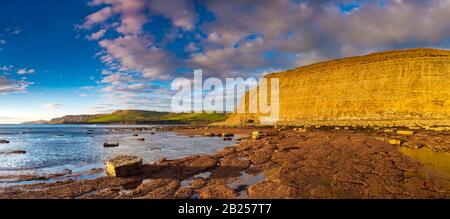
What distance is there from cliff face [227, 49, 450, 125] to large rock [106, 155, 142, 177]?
62.9 m

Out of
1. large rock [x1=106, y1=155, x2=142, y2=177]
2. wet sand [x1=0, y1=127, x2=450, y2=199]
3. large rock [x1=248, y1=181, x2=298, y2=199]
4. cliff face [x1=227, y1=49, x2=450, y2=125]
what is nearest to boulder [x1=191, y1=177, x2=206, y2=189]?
wet sand [x1=0, y1=127, x2=450, y2=199]

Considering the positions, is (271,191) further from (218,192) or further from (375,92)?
(375,92)

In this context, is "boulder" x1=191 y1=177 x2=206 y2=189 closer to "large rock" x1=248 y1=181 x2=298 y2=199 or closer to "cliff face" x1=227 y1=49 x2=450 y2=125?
"large rock" x1=248 y1=181 x2=298 y2=199

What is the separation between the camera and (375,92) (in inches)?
3191

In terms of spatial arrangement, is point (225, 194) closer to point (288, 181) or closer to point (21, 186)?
point (288, 181)

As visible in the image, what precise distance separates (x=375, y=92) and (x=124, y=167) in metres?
85.6

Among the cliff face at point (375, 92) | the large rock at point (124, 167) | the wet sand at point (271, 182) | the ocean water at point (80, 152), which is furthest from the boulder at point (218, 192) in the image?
the cliff face at point (375, 92)

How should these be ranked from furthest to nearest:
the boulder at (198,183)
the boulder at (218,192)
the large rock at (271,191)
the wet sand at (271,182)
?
the boulder at (198,183) → the wet sand at (271,182) → the boulder at (218,192) → the large rock at (271,191)

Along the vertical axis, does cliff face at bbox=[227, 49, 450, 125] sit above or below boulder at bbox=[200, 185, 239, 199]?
above

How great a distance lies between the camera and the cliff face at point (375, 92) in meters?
68.6

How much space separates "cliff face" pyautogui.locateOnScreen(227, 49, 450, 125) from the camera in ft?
225

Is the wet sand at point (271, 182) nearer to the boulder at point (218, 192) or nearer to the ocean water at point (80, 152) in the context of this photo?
the boulder at point (218, 192)

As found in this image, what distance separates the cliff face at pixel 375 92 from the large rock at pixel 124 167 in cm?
6290
